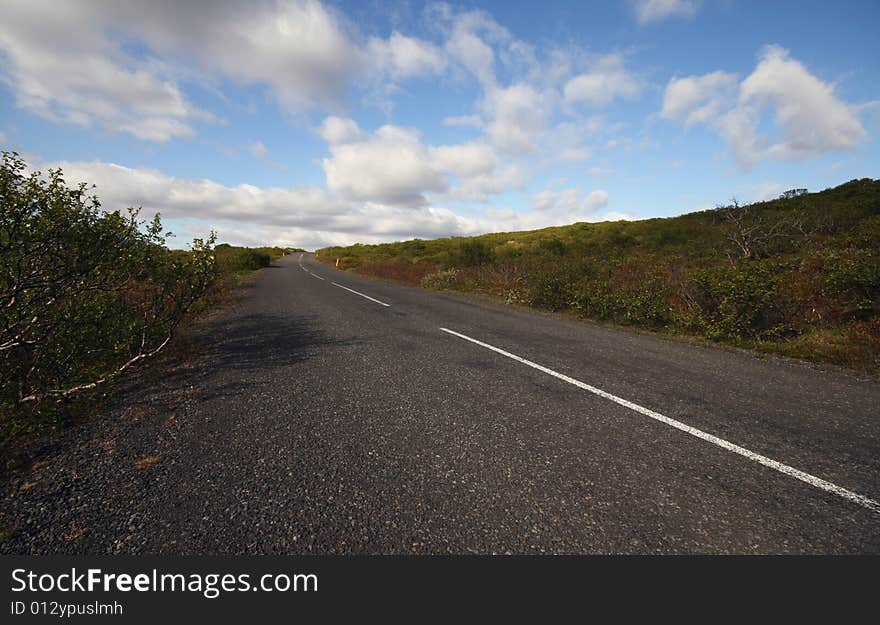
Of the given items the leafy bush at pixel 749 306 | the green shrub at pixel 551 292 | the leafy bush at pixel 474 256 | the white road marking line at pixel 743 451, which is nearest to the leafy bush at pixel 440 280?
the leafy bush at pixel 474 256

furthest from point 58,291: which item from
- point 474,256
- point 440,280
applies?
point 474,256

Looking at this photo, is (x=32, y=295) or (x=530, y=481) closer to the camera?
(x=530, y=481)

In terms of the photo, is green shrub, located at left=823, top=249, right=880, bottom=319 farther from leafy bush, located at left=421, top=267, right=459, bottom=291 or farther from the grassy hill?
leafy bush, located at left=421, top=267, right=459, bottom=291

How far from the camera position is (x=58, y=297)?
3.44 metres

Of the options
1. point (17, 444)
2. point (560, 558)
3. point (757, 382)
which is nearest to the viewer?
point (560, 558)

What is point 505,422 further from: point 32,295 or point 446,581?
point 32,295

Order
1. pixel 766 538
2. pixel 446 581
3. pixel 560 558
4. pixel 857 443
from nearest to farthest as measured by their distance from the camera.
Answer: pixel 446 581, pixel 560 558, pixel 766 538, pixel 857 443

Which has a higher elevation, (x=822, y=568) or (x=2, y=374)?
(x=2, y=374)

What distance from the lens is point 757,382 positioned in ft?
15.4

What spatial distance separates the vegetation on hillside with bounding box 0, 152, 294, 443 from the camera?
9.77 feet

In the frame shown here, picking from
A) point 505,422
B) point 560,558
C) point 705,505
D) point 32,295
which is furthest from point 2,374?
point 705,505

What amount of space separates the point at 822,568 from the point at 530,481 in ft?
4.90

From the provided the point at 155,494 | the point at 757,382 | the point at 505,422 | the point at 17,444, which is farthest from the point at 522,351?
the point at 17,444

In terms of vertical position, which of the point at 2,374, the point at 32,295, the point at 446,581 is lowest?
the point at 446,581
